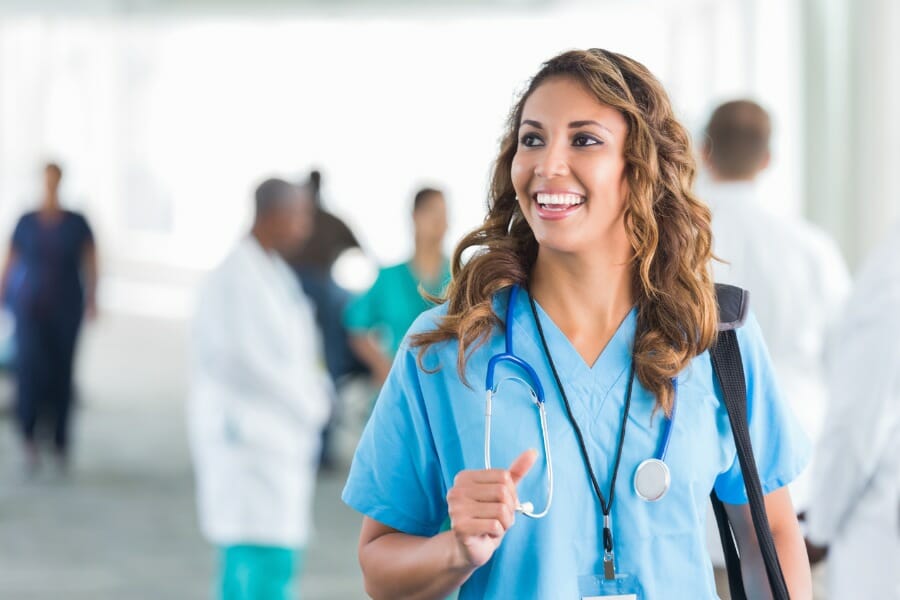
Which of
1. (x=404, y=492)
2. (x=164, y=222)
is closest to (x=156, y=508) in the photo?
(x=404, y=492)

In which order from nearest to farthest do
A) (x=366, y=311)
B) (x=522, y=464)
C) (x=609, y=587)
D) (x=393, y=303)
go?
(x=522, y=464)
(x=609, y=587)
(x=393, y=303)
(x=366, y=311)

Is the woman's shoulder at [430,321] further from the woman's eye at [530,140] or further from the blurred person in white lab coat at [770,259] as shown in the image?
the blurred person in white lab coat at [770,259]

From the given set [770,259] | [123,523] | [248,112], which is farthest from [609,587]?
[248,112]

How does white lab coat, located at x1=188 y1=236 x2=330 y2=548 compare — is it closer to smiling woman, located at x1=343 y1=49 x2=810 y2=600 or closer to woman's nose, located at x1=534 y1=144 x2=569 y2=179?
smiling woman, located at x1=343 y1=49 x2=810 y2=600

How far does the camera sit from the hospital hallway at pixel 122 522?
195 inches

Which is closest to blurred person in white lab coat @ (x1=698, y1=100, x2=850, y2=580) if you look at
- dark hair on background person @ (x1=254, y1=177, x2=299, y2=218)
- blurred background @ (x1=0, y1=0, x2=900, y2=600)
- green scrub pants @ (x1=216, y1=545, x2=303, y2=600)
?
dark hair on background person @ (x1=254, y1=177, x2=299, y2=218)

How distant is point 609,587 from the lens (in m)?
1.55

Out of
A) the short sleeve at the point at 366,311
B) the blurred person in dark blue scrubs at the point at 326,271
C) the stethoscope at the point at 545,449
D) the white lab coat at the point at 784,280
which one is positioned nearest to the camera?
the stethoscope at the point at 545,449

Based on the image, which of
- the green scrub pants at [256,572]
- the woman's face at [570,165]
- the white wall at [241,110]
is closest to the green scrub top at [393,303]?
the green scrub pants at [256,572]

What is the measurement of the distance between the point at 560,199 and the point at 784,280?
5.70ft

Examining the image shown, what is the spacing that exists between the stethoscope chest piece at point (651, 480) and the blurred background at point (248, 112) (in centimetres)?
627

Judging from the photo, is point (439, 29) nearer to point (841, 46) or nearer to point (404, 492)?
point (841, 46)

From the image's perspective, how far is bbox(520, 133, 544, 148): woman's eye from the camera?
1631mm

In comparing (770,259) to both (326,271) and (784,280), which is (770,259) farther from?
(326,271)
